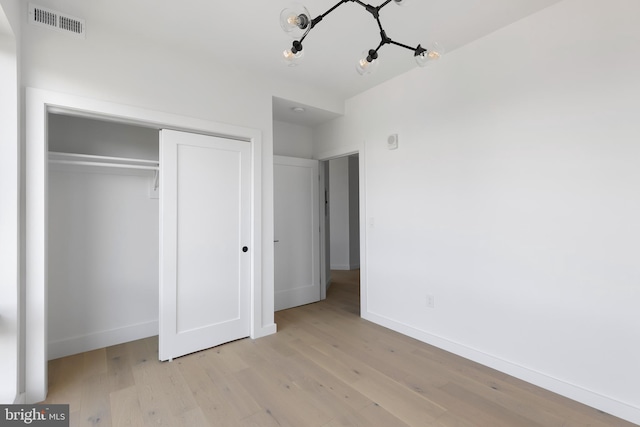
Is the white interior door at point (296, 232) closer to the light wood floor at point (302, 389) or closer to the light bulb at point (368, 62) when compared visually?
the light wood floor at point (302, 389)

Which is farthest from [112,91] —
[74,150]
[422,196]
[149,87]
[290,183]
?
[422,196]

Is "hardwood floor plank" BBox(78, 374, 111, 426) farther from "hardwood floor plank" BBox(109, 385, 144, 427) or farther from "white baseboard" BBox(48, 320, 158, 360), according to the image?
"white baseboard" BBox(48, 320, 158, 360)

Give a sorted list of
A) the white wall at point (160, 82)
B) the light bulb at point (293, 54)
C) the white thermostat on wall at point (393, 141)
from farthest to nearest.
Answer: the white thermostat on wall at point (393, 141) < the white wall at point (160, 82) < the light bulb at point (293, 54)

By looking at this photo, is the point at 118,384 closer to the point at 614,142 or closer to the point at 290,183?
the point at 290,183

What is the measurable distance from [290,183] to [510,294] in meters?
A: 2.83

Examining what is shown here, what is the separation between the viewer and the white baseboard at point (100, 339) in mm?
2680

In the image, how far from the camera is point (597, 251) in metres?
1.97

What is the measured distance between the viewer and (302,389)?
219 cm

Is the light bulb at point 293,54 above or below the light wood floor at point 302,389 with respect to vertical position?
above

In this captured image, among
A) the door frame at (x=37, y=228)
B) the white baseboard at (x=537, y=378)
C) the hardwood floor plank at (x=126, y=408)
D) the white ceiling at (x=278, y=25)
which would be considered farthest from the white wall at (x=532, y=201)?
the door frame at (x=37, y=228)

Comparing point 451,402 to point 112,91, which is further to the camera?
point 112,91

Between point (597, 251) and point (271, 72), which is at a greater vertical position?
point (271, 72)

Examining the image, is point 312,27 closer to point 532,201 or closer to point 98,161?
point 532,201

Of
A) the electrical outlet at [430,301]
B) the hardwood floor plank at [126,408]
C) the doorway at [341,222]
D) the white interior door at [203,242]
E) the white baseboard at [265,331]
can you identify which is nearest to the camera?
the hardwood floor plank at [126,408]
